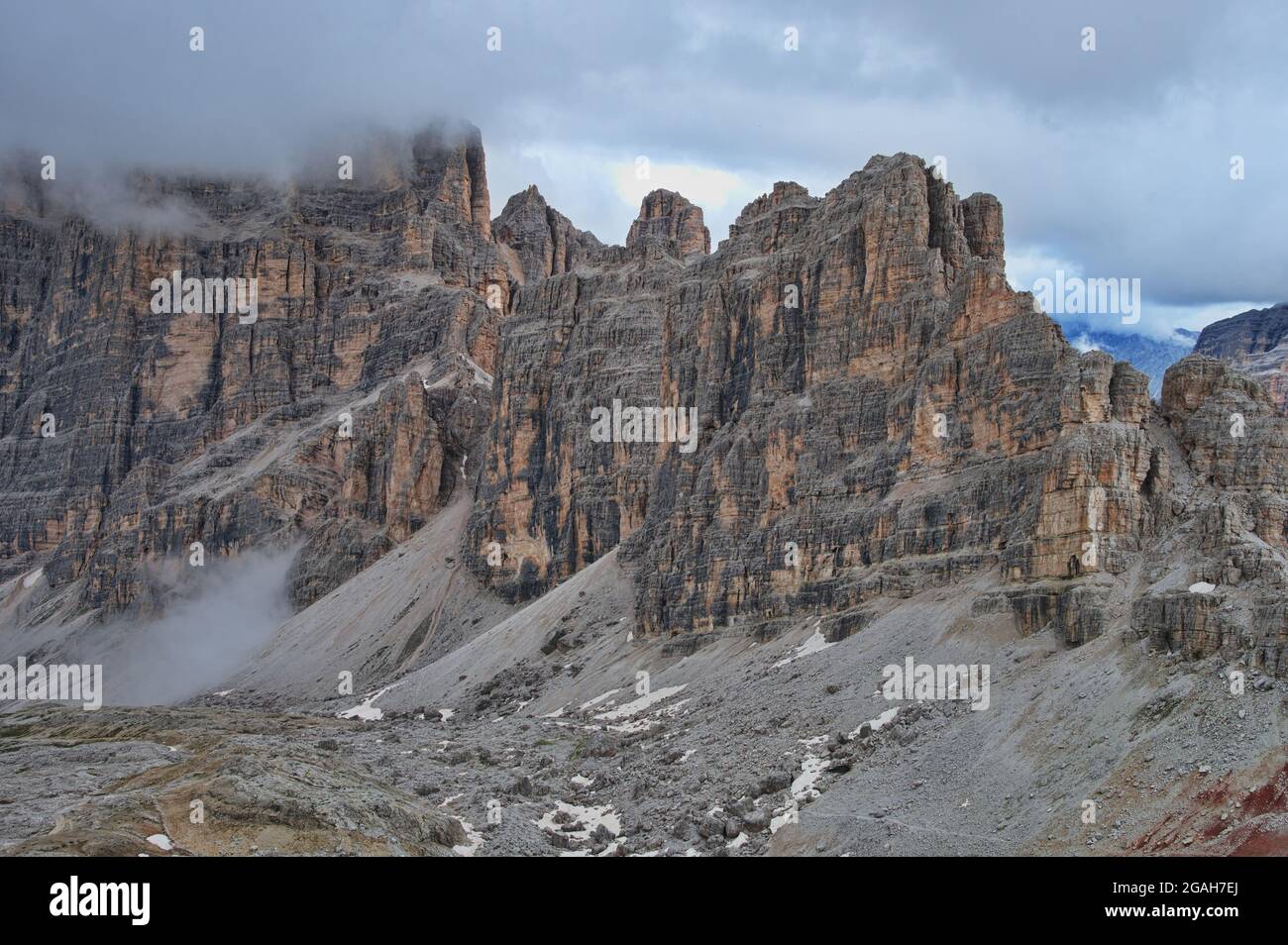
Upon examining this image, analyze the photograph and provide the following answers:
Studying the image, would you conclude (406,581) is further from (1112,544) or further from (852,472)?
(1112,544)

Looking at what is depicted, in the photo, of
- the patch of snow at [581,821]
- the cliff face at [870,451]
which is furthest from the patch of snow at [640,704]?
the patch of snow at [581,821]

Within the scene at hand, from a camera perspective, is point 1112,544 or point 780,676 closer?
point 1112,544

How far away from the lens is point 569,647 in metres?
132

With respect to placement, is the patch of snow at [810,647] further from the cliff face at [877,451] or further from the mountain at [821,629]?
the cliff face at [877,451]

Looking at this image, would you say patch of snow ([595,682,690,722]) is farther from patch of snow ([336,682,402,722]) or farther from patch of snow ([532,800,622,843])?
patch of snow ([336,682,402,722])

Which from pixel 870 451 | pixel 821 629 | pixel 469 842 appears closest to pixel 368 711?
pixel 821 629

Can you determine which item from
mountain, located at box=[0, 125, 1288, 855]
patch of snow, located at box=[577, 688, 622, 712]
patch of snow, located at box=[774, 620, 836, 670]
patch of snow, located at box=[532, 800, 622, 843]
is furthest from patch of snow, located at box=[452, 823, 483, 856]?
patch of snow, located at box=[577, 688, 622, 712]

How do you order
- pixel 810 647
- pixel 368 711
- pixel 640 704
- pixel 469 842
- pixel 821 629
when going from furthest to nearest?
pixel 368 711
pixel 640 704
pixel 821 629
pixel 810 647
pixel 469 842

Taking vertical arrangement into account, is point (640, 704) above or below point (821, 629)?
below

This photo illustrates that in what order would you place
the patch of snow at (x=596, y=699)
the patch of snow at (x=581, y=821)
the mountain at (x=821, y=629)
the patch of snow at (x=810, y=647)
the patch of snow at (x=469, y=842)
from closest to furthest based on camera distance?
the mountain at (x=821, y=629) < the patch of snow at (x=469, y=842) < the patch of snow at (x=581, y=821) < the patch of snow at (x=810, y=647) < the patch of snow at (x=596, y=699)

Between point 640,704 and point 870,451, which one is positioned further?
point 870,451

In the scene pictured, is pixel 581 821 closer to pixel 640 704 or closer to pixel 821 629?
pixel 821 629
